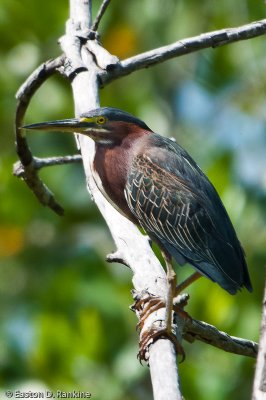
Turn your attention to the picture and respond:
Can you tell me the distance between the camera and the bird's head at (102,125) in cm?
429

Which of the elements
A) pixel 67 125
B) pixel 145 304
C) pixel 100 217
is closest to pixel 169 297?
pixel 145 304

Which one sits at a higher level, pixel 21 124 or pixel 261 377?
pixel 21 124

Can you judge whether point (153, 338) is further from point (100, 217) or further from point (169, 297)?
point (100, 217)

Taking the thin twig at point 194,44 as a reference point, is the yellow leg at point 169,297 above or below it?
below

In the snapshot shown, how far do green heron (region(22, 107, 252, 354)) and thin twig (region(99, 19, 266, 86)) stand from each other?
0.75 feet

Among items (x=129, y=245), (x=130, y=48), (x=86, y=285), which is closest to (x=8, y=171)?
(x=86, y=285)

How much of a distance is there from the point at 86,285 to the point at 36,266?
4.41ft

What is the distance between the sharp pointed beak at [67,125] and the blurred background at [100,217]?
46.1 inches

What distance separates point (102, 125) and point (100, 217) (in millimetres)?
2412

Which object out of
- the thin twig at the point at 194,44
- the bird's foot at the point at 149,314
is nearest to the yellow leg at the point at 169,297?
the bird's foot at the point at 149,314

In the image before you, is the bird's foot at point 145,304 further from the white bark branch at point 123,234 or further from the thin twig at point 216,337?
the thin twig at point 216,337

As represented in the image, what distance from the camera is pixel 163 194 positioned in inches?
174

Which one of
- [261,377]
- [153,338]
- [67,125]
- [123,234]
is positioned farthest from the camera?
[67,125]

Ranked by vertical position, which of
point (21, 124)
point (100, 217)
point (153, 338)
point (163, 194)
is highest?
point (100, 217)
